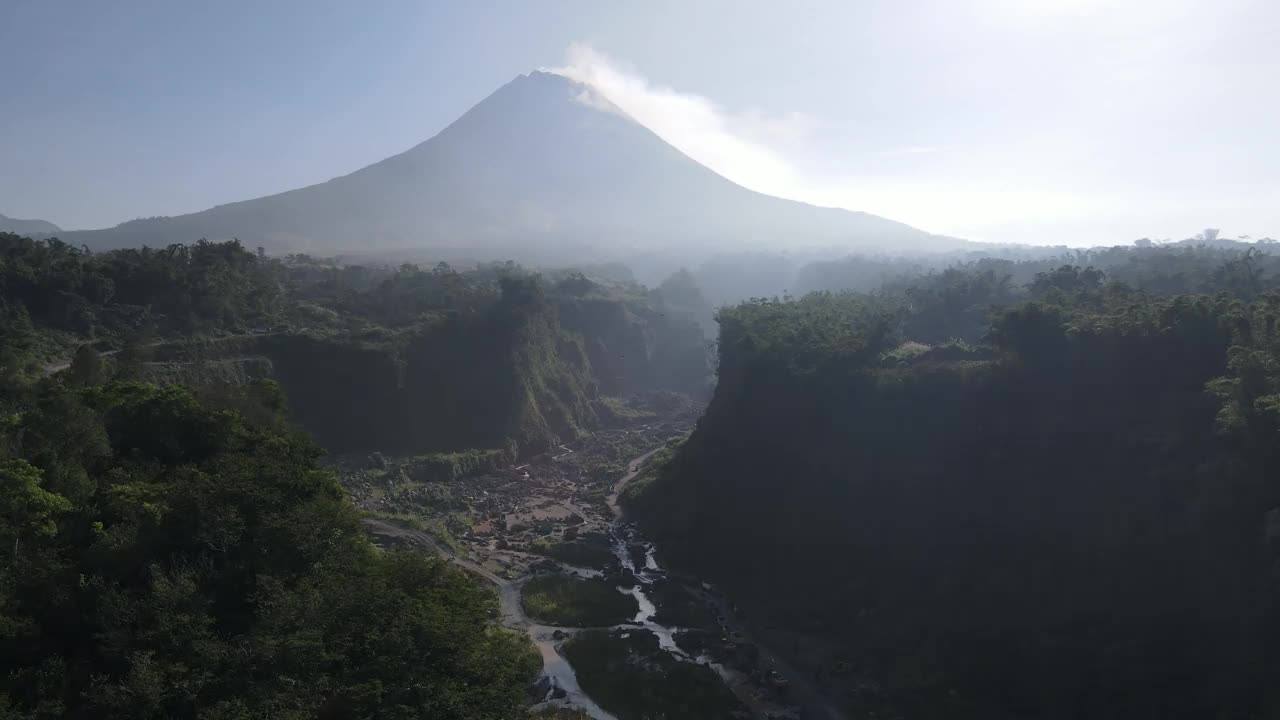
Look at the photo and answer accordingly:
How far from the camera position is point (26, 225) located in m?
167

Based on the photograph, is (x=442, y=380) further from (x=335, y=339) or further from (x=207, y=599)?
(x=207, y=599)

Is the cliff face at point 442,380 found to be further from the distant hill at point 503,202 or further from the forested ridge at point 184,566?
the distant hill at point 503,202

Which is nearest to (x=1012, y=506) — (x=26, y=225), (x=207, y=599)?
(x=207, y=599)

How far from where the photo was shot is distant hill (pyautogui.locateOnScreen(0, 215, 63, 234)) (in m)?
149

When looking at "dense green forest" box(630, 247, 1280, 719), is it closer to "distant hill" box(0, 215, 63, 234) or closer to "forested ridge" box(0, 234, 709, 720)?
"forested ridge" box(0, 234, 709, 720)

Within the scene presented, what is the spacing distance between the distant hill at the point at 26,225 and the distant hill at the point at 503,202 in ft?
183

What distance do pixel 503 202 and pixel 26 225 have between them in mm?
124755

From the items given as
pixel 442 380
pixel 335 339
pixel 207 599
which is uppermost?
pixel 335 339

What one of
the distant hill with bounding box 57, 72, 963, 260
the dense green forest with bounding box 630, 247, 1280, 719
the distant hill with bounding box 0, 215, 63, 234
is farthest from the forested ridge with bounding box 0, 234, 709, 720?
the distant hill with bounding box 0, 215, 63, 234

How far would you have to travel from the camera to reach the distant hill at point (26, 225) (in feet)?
490

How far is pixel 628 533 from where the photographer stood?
112 feet

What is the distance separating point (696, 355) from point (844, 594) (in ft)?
151

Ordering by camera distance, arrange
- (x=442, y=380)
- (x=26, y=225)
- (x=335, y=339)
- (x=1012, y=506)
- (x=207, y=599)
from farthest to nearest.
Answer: (x=26, y=225) < (x=442, y=380) < (x=335, y=339) < (x=1012, y=506) < (x=207, y=599)

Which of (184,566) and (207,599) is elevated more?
(184,566)
